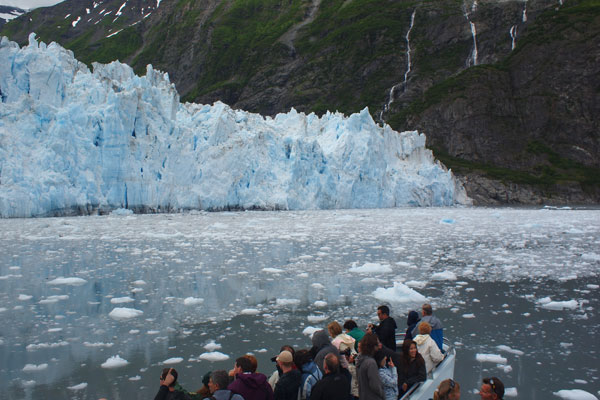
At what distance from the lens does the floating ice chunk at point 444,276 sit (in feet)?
30.3

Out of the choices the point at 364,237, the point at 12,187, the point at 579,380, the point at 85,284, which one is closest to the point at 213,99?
the point at 12,187

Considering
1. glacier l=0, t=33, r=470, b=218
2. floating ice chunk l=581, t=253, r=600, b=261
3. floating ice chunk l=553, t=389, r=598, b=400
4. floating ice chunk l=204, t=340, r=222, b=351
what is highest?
glacier l=0, t=33, r=470, b=218

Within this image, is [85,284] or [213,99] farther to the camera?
[213,99]

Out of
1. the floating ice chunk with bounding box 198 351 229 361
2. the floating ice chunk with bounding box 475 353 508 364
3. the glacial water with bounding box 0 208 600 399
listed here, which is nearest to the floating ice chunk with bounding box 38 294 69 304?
the glacial water with bounding box 0 208 600 399

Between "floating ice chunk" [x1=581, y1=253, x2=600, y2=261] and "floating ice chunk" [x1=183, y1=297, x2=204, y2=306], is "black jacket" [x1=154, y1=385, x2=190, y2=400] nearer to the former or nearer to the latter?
"floating ice chunk" [x1=183, y1=297, x2=204, y2=306]

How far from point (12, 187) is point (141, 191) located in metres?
6.06

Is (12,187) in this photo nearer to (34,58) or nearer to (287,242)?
(34,58)

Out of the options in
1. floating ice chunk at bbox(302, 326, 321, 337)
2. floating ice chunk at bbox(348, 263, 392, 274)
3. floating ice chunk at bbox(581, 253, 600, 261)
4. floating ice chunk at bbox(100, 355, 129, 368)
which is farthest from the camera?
floating ice chunk at bbox(581, 253, 600, 261)

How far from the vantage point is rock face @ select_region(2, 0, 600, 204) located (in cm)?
5747

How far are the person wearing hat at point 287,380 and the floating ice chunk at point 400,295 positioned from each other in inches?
173

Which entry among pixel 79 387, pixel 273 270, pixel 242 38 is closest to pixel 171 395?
pixel 79 387

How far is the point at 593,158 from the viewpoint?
56312mm

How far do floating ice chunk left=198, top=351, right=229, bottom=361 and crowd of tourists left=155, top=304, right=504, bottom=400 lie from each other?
57.7 inches

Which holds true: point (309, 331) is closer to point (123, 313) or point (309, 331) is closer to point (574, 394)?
point (123, 313)
